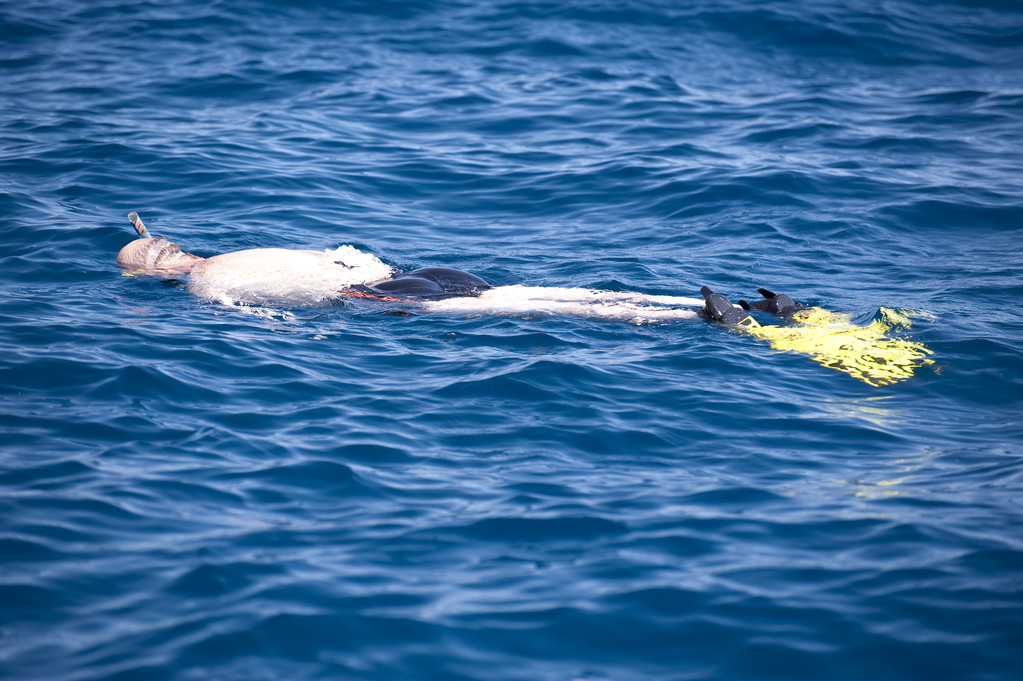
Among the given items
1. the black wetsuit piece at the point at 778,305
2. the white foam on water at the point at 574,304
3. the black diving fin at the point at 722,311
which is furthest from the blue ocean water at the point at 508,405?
the black wetsuit piece at the point at 778,305

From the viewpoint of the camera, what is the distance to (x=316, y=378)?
6508 millimetres

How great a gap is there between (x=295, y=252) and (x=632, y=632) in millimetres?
5357

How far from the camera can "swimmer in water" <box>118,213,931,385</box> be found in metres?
6.93

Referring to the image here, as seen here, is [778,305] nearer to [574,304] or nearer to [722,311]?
[722,311]

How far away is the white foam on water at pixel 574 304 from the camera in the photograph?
736 cm

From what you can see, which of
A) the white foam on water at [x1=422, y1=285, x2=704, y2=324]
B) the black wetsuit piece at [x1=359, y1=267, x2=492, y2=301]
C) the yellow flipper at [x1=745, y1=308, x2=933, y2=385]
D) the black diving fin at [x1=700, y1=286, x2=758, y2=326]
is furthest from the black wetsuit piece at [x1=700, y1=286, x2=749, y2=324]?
the black wetsuit piece at [x1=359, y1=267, x2=492, y2=301]

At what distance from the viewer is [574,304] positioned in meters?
7.51

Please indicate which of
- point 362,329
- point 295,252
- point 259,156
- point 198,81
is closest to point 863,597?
point 362,329

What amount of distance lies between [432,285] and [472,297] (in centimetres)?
40

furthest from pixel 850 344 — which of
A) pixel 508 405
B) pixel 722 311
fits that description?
pixel 508 405

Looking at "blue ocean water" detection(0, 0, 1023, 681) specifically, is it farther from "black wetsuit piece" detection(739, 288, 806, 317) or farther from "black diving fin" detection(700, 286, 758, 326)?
"black wetsuit piece" detection(739, 288, 806, 317)

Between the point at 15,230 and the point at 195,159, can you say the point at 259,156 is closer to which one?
the point at 195,159

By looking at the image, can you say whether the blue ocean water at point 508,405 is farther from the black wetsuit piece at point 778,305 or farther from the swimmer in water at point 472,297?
the black wetsuit piece at point 778,305

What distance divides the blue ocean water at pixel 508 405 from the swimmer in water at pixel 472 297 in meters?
0.16
